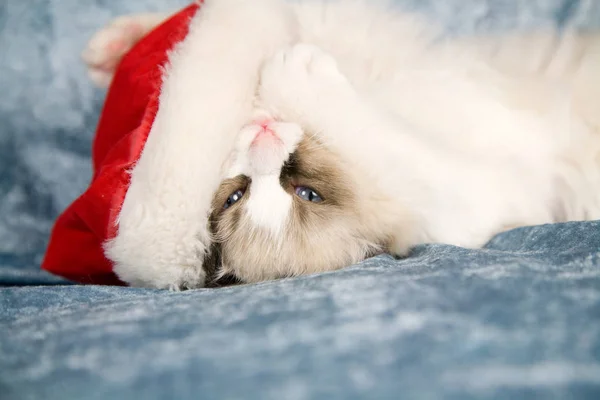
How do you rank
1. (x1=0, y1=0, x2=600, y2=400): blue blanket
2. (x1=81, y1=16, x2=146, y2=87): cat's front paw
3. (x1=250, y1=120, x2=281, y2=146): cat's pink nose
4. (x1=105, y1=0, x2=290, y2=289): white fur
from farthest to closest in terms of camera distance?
(x1=81, y1=16, x2=146, y2=87): cat's front paw, (x1=250, y1=120, x2=281, y2=146): cat's pink nose, (x1=105, y1=0, x2=290, y2=289): white fur, (x1=0, y1=0, x2=600, y2=400): blue blanket

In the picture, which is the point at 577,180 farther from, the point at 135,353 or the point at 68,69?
the point at 68,69

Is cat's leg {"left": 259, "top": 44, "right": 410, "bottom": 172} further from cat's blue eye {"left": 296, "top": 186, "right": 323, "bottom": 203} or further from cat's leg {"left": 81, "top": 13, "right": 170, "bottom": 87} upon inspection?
cat's leg {"left": 81, "top": 13, "right": 170, "bottom": 87}

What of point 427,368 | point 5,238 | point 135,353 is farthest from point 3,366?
point 5,238

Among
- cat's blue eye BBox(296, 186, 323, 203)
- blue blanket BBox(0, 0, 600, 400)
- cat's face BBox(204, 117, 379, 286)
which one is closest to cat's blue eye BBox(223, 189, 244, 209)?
cat's face BBox(204, 117, 379, 286)

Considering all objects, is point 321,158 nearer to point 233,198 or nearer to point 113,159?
point 233,198

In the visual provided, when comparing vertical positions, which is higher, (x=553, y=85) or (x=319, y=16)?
(x=319, y=16)

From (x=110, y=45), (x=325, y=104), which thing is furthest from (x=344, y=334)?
(x=110, y=45)
